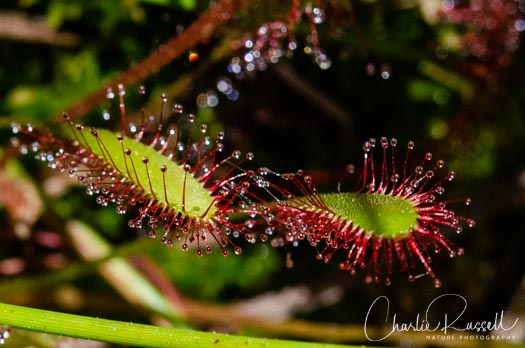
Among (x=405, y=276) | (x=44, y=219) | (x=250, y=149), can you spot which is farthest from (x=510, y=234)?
(x=44, y=219)

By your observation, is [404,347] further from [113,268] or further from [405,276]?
[113,268]

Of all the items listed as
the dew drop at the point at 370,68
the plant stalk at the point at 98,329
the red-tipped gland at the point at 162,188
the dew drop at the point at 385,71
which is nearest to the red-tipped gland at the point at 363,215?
the red-tipped gland at the point at 162,188

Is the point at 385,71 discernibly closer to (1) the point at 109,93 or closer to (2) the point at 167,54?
(2) the point at 167,54

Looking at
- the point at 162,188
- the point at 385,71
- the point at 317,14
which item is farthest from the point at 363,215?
the point at 385,71

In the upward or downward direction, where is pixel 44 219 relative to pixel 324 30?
downward
